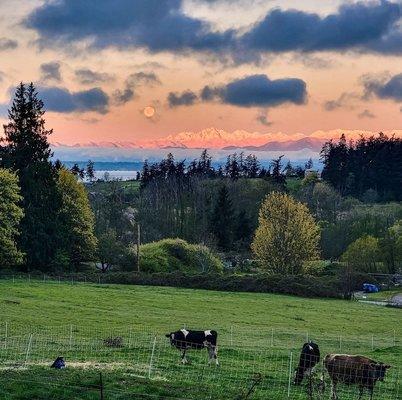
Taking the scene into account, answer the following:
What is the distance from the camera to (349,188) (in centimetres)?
17950

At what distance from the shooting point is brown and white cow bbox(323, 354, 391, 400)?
20359mm

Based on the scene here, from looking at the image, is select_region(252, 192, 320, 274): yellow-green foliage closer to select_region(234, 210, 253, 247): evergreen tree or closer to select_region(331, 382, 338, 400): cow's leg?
select_region(234, 210, 253, 247): evergreen tree

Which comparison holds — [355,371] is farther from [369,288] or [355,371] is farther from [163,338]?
[369,288]

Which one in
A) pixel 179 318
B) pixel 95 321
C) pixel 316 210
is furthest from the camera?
pixel 316 210

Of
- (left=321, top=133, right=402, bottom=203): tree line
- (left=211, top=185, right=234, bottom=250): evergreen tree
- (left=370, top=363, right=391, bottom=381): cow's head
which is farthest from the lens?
(left=321, top=133, right=402, bottom=203): tree line

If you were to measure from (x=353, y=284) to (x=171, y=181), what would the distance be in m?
100.0

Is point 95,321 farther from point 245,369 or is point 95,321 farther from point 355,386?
point 355,386

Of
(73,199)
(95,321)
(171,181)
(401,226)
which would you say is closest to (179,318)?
(95,321)

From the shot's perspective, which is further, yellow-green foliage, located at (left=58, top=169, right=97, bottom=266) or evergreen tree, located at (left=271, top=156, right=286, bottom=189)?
evergreen tree, located at (left=271, top=156, right=286, bottom=189)

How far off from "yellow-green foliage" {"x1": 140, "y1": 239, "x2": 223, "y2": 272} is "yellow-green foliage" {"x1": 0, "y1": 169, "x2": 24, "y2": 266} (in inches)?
880

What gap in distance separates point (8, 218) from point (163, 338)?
41755mm

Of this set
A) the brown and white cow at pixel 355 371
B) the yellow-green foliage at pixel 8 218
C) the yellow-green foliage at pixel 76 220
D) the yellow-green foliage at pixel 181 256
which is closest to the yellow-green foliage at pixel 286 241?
the yellow-green foliage at pixel 181 256

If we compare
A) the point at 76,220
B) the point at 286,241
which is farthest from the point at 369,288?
the point at 76,220

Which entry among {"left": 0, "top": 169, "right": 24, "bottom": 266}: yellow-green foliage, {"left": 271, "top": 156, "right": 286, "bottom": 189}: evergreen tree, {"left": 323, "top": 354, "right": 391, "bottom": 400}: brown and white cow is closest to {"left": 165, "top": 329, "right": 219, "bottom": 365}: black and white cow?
{"left": 323, "top": 354, "right": 391, "bottom": 400}: brown and white cow
